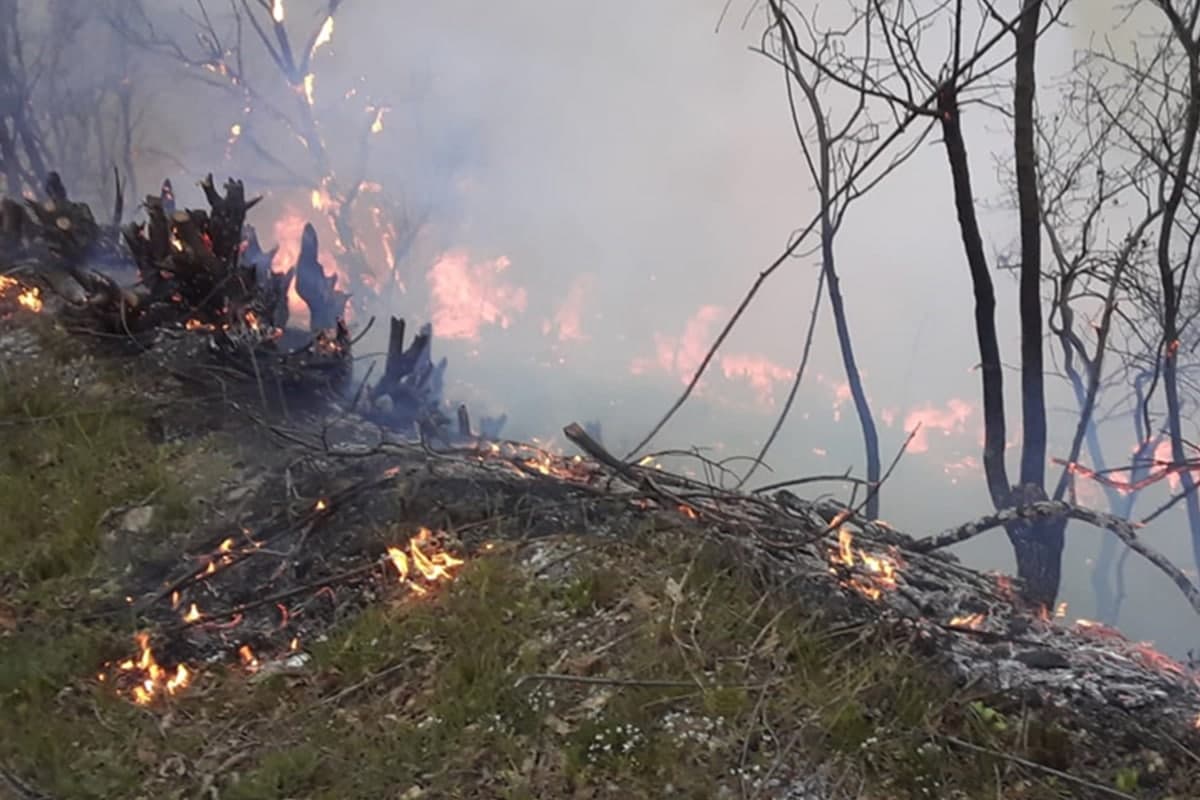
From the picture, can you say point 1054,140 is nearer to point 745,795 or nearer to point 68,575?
point 745,795

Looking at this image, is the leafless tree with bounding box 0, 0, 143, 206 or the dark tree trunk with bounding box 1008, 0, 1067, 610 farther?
the leafless tree with bounding box 0, 0, 143, 206

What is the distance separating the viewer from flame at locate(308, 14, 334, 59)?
30.1 ft

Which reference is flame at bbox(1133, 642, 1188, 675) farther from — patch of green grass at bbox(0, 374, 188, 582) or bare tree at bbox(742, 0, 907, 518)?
patch of green grass at bbox(0, 374, 188, 582)

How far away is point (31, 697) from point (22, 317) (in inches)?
114

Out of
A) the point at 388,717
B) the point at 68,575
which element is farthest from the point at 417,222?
the point at 388,717

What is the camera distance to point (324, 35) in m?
9.24

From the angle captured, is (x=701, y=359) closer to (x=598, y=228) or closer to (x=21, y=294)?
(x=598, y=228)

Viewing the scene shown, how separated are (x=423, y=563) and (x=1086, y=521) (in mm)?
2367

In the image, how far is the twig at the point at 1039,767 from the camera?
6.44 feet

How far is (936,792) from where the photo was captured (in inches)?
80.4

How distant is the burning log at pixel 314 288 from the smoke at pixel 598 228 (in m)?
2.77

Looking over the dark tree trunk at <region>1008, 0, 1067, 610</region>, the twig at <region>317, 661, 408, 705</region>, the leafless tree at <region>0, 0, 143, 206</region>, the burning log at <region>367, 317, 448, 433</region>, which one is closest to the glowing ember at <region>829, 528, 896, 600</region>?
the twig at <region>317, 661, 408, 705</region>

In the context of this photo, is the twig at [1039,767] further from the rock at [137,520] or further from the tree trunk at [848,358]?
the tree trunk at [848,358]

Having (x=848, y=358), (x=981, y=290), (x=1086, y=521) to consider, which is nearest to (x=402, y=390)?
(x=848, y=358)
